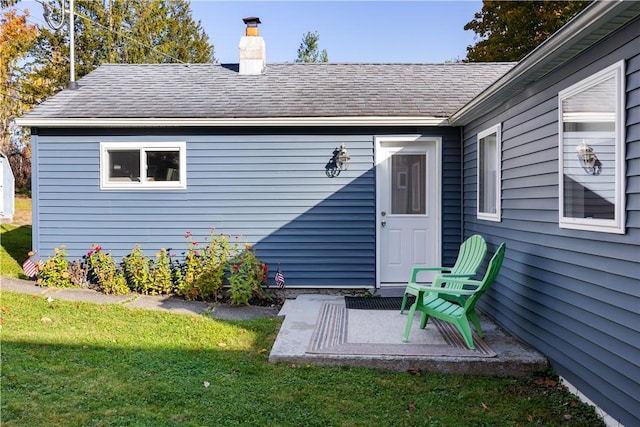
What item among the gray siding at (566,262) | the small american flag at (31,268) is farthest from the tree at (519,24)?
the small american flag at (31,268)

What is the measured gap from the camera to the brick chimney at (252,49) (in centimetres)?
848

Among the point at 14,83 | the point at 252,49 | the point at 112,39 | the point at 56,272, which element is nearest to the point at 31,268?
the point at 56,272

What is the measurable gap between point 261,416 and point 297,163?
429 centimetres

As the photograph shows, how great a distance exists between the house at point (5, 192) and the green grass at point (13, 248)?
2.76 feet

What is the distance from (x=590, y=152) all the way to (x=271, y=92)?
Answer: 17.3ft

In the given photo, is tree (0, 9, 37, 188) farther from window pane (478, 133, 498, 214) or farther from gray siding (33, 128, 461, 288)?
window pane (478, 133, 498, 214)

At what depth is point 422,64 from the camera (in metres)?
9.12

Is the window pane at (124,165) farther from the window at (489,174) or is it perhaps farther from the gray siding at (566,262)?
the gray siding at (566,262)

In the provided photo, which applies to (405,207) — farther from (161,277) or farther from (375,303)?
(161,277)

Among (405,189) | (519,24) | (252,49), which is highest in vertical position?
(519,24)

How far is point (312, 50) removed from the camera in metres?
26.2

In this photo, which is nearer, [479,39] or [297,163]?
[297,163]

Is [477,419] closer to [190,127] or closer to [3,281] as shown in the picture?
[190,127]

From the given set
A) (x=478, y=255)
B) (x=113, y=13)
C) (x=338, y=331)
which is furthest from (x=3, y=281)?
(x=113, y=13)
